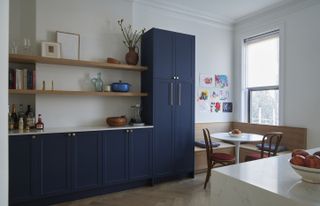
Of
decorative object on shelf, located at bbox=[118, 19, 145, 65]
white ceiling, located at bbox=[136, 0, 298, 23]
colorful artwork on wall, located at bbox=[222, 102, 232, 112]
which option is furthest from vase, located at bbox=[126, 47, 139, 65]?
colorful artwork on wall, located at bbox=[222, 102, 232, 112]

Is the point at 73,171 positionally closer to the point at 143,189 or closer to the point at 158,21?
the point at 143,189

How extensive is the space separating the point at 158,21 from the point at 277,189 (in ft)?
12.1

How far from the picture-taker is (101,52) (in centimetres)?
358

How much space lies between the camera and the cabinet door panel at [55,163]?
2730 millimetres

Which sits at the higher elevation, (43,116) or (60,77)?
(60,77)

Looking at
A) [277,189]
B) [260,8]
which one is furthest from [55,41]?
[260,8]

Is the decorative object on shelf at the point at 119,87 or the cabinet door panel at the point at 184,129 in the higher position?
the decorative object on shelf at the point at 119,87

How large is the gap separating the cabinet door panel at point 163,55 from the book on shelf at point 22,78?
174 cm

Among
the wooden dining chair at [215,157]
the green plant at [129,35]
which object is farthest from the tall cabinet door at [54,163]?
the wooden dining chair at [215,157]

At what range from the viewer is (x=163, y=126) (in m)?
3.59

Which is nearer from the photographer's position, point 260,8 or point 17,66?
point 17,66

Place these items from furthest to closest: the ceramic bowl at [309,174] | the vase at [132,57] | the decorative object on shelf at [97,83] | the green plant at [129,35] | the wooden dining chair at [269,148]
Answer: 1. the green plant at [129,35]
2. the vase at [132,57]
3. the decorative object on shelf at [97,83]
4. the wooden dining chair at [269,148]
5. the ceramic bowl at [309,174]

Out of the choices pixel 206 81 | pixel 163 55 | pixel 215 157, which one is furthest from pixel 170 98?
pixel 206 81

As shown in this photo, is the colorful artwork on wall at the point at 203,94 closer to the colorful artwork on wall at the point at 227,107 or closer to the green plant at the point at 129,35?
the colorful artwork on wall at the point at 227,107
